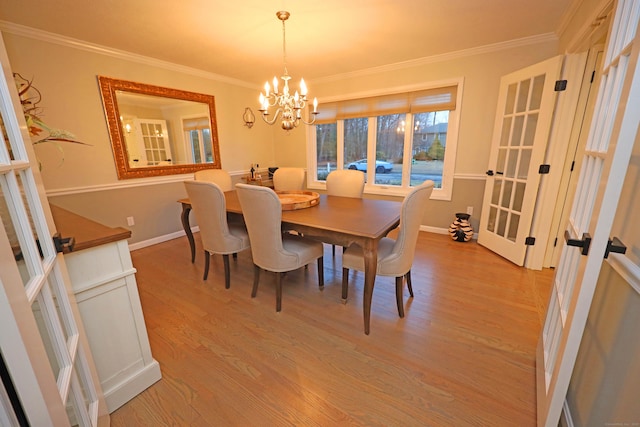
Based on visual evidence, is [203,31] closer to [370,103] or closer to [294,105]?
[294,105]

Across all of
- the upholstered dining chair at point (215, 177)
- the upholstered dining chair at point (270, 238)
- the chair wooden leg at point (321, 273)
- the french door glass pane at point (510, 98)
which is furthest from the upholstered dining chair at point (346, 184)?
the french door glass pane at point (510, 98)

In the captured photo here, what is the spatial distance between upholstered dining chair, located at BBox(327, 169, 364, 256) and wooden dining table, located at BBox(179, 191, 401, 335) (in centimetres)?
46

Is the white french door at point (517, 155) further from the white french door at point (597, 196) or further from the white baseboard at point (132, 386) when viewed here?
the white baseboard at point (132, 386)

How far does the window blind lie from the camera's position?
11.0ft

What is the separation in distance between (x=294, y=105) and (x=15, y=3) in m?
2.17

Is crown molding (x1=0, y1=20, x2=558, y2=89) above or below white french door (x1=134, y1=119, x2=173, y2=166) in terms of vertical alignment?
above

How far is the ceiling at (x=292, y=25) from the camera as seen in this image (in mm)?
2059

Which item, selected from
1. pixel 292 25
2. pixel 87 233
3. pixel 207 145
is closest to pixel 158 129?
pixel 207 145

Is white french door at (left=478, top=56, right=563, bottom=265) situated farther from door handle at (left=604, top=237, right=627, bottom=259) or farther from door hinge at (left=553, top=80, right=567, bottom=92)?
door handle at (left=604, top=237, right=627, bottom=259)

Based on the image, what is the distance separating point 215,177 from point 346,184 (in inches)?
61.5

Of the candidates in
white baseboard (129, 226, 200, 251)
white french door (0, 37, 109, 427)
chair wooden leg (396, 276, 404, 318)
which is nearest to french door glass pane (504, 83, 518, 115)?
chair wooden leg (396, 276, 404, 318)

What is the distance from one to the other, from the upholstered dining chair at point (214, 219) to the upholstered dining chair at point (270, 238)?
11.4 inches

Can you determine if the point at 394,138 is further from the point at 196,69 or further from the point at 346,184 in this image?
the point at 196,69

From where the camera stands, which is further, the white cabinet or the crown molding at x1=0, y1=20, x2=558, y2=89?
the crown molding at x1=0, y1=20, x2=558, y2=89
